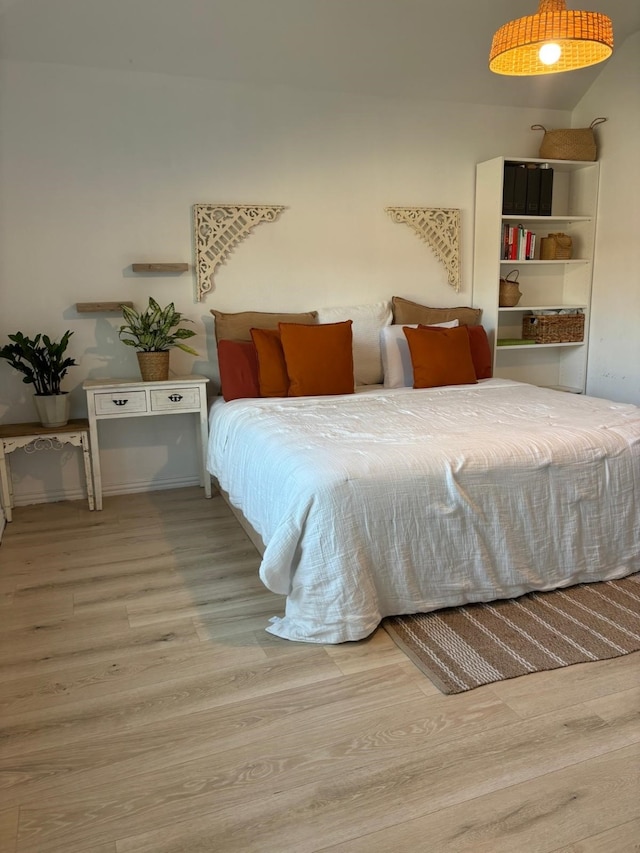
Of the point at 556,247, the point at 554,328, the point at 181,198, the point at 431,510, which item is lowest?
the point at 431,510

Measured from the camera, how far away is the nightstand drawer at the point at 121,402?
3424 mm

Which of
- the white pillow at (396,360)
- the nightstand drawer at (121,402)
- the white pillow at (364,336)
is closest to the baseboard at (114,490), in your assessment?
the nightstand drawer at (121,402)

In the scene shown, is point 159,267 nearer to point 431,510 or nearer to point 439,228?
point 439,228

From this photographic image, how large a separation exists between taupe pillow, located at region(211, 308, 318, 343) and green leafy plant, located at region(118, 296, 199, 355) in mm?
196

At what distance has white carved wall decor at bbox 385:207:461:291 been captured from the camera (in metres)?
4.20

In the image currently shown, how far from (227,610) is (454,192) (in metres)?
3.09

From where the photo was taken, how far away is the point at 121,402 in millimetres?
3453

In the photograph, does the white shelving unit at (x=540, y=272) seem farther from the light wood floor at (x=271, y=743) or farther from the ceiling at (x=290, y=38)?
the light wood floor at (x=271, y=743)

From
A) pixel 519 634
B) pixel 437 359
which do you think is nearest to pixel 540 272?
pixel 437 359

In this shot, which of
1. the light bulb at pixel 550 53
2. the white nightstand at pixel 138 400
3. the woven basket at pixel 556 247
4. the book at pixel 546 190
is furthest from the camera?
the woven basket at pixel 556 247

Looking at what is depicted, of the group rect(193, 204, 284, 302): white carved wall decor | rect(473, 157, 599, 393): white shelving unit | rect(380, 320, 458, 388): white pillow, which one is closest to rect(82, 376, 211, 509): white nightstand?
rect(193, 204, 284, 302): white carved wall decor

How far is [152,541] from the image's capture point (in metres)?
3.12

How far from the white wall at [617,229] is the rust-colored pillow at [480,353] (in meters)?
0.90

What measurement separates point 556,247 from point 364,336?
148 cm
